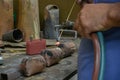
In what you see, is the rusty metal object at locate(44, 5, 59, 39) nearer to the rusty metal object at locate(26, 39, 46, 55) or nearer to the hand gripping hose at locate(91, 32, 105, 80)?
the rusty metal object at locate(26, 39, 46, 55)

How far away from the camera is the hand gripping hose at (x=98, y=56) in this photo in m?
0.54

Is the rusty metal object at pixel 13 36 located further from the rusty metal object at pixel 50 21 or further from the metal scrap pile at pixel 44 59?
the metal scrap pile at pixel 44 59

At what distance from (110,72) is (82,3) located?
0.16 meters

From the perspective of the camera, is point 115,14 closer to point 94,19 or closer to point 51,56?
point 94,19

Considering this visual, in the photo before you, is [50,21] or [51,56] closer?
[51,56]

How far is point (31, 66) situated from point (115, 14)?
2.39 feet

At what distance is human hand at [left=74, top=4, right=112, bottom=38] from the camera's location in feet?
1.75

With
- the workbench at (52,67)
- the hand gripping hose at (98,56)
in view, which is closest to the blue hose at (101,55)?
the hand gripping hose at (98,56)

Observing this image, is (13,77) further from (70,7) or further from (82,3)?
(70,7)

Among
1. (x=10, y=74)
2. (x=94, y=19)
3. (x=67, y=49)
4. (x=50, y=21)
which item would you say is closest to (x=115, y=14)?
(x=94, y=19)

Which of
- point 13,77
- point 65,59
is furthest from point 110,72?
point 65,59

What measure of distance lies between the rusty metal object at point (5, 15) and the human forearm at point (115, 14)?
5.76 ft

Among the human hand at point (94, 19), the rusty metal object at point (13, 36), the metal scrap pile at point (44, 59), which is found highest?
the human hand at point (94, 19)

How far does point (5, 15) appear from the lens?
2.23 m
